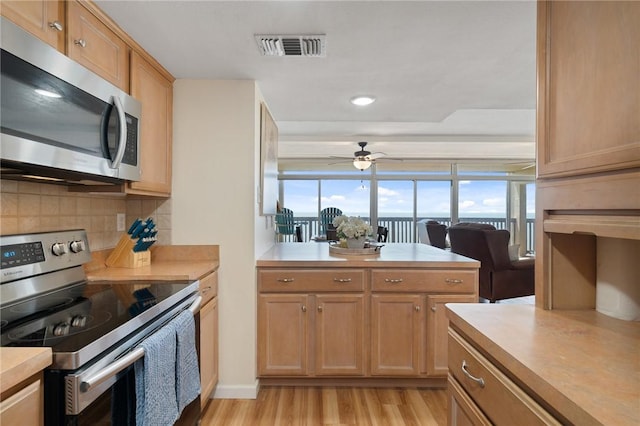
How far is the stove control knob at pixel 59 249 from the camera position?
60.9 inches

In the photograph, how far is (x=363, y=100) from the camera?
275 centimetres

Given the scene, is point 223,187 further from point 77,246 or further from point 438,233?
point 438,233

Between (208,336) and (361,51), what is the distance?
6.20ft

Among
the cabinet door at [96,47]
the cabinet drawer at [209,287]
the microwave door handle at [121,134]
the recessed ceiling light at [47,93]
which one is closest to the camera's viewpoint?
the recessed ceiling light at [47,93]

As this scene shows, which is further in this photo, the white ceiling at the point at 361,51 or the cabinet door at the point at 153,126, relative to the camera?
the cabinet door at the point at 153,126

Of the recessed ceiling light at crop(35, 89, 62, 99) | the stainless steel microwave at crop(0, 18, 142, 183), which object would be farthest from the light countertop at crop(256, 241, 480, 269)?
the recessed ceiling light at crop(35, 89, 62, 99)

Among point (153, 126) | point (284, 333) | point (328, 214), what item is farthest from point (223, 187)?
point (328, 214)

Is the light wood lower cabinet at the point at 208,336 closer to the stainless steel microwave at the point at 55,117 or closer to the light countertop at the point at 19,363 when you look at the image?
the stainless steel microwave at the point at 55,117

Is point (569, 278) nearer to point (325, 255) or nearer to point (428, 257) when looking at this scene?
point (428, 257)

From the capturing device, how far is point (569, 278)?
3.92 feet

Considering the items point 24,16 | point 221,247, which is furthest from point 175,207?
point 24,16

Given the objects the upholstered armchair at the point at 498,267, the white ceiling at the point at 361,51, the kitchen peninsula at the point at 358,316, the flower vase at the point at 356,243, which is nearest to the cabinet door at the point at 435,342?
the kitchen peninsula at the point at 358,316

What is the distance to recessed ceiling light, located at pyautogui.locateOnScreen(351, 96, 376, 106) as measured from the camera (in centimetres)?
270

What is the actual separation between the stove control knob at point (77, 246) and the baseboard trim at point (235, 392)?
4.15 feet
